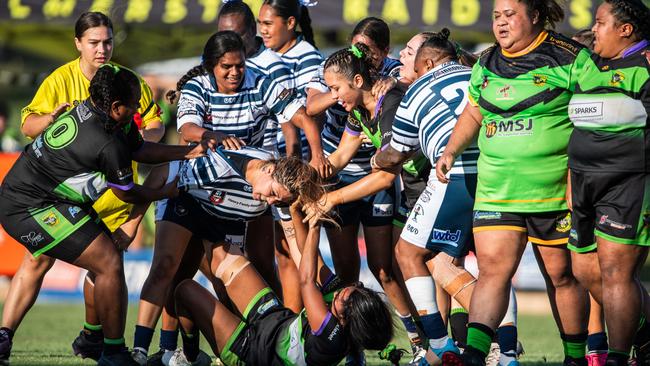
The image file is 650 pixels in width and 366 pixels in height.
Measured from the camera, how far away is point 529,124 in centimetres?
550

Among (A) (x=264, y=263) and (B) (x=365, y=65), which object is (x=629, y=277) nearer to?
(B) (x=365, y=65)

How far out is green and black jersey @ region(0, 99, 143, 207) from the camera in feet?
19.9

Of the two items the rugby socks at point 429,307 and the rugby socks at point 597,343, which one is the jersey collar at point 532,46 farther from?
the rugby socks at point 597,343

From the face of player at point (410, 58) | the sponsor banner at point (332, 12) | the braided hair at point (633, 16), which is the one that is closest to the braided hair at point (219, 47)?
the face of player at point (410, 58)

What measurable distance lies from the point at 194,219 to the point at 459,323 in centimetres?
190

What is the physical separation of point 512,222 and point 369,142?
5.57ft

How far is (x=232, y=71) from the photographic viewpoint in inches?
275

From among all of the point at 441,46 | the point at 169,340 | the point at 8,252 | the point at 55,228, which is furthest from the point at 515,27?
the point at 8,252

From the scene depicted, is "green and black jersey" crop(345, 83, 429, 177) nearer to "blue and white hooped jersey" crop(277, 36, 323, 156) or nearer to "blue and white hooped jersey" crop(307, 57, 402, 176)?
"blue and white hooped jersey" crop(307, 57, 402, 176)

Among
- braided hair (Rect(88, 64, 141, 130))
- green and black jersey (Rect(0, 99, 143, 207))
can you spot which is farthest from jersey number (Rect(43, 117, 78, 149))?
braided hair (Rect(88, 64, 141, 130))

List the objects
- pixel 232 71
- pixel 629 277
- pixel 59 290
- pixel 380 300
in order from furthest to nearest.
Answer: pixel 59 290, pixel 232 71, pixel 380 300, pixel 629 277

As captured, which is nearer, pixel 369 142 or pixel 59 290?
pixel 369 142

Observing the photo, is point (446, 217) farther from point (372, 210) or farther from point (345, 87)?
point (372, 210)

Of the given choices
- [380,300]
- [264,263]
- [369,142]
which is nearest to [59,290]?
[264,263]
